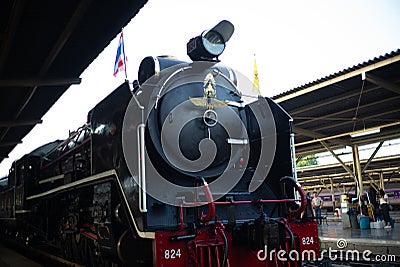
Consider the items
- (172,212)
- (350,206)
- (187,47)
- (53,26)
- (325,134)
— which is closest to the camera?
(172,212)

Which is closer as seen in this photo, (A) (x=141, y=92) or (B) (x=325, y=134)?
(A) (x=141, y=92)

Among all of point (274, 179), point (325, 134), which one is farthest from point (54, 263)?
point (325, 134)

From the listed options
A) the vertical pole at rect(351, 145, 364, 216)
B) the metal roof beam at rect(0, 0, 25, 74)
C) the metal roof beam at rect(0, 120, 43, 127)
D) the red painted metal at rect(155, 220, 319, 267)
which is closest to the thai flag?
the metal roof beam at rect(0, 0, 25, 74)

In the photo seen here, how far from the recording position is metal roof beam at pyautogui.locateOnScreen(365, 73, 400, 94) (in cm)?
817

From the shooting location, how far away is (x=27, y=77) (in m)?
7.96

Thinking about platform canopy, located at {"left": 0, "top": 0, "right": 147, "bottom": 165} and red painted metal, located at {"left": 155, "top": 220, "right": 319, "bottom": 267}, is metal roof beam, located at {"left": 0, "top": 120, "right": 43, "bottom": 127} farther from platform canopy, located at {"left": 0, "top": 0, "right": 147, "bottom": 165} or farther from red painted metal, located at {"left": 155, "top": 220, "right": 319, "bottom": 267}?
red painted metal, located at {"left": 155, "top": 220, "right": 319, "bottom": 267}

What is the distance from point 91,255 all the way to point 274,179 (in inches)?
108

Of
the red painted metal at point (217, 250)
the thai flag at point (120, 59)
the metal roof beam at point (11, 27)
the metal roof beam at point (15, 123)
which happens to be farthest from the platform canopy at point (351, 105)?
the metal roof beam at point (15, 123)

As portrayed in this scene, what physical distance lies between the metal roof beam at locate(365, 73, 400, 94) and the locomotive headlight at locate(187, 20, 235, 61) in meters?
4.63

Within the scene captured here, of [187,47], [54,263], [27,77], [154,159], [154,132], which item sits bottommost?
[54,263]

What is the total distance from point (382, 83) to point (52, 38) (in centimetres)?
677

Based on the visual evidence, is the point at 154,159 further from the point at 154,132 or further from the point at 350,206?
the point at 350,206

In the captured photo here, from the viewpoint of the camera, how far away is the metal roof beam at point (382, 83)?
322 inches

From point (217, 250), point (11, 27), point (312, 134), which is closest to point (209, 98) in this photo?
point (217, 250)
